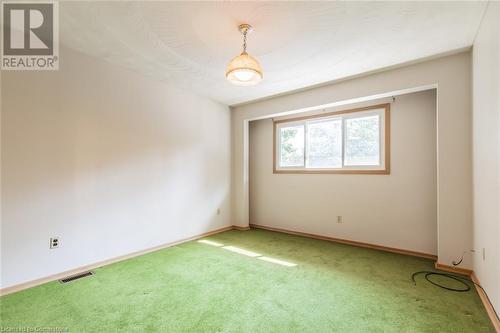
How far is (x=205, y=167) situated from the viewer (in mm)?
4469

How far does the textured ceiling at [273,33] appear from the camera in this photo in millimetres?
2039

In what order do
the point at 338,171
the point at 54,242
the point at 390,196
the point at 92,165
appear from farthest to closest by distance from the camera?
the point at 338,171
the point at 390,196
the point at 92,165
the point at 54,242

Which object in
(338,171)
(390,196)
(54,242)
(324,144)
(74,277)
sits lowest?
(74,277)

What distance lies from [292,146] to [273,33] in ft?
8.64

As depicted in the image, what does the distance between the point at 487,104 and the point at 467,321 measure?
1855 mm

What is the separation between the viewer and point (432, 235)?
128 inches

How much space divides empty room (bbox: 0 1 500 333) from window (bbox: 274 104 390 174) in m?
0.04

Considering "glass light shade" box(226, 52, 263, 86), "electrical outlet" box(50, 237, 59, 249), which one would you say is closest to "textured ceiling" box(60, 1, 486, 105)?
"glass light shade" box(226, 52, 263, 86)

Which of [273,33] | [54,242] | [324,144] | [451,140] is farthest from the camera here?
[324,144]

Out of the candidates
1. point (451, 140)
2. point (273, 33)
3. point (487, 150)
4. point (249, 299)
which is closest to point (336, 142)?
point (451, 140)

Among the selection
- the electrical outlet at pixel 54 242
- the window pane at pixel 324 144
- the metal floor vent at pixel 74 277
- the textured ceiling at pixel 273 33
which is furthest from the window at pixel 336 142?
the electrical outlet at pixel 54 242

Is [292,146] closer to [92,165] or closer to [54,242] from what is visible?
[92,165]

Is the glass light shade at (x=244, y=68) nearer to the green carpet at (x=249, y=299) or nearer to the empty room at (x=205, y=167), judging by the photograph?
the empty room at (x=205, y=167)

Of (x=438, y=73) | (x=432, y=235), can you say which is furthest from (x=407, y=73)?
(x=432, y=235)
